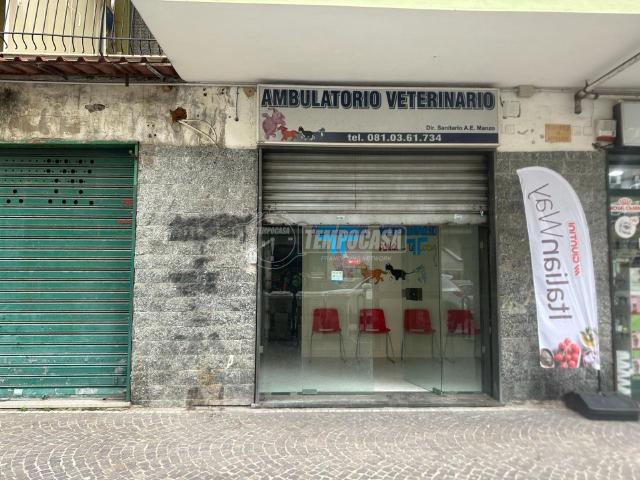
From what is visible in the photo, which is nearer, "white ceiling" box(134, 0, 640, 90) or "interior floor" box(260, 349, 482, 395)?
"white ceiling" box(134, 0, 640, 90)

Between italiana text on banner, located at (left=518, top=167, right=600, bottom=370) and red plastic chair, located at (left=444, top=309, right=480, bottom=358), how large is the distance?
3.40ft

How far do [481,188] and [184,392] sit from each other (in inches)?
186

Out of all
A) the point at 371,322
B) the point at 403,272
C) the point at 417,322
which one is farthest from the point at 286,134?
the point at 417,322

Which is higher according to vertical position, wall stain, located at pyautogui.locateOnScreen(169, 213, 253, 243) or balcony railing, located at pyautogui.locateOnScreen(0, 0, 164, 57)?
balcony railing, located at pyautogui.locateOnScreen(0, 0, 164, 57)

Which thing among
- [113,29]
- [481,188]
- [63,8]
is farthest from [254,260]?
[63,8]

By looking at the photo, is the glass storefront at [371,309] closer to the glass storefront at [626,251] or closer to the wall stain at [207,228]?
the wall stain at [207,228]

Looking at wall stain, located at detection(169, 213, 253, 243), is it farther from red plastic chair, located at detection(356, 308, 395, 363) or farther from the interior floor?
red plastic chair, located at detection(356, 308, 395, 363)

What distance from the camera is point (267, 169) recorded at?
5801 millimetres

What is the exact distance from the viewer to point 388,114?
5648 mm

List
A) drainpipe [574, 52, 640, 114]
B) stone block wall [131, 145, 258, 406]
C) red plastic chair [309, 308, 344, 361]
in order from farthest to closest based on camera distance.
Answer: red plastic chair [309, 308, 344, 361] → stone block wall [131, 145, 258, 406] → drainpipe [574, 52, 640, 114]

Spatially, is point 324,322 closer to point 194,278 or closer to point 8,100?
point 194,278

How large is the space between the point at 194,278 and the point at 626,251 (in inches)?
227

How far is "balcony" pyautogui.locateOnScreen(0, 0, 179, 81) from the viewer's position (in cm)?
524

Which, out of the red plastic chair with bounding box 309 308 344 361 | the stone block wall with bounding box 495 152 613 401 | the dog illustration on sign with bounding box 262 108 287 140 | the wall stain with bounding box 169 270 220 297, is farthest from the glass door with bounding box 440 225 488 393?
the wall stain with bounding box 169 270 220 297
